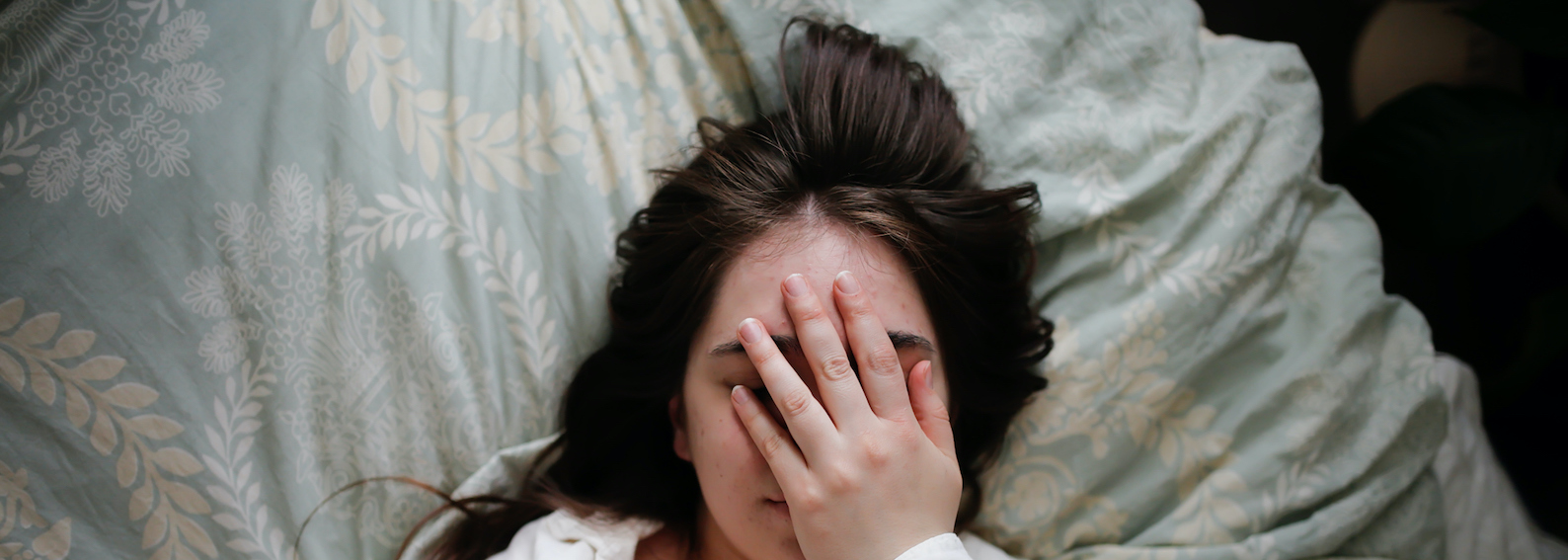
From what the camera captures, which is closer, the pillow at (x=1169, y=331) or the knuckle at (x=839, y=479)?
the knuckle at (x=839, y=479)

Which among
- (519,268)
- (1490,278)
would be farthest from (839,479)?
(1490,278)

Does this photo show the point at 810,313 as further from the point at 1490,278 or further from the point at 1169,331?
the point at 1490,278

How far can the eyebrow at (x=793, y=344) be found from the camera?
708mm

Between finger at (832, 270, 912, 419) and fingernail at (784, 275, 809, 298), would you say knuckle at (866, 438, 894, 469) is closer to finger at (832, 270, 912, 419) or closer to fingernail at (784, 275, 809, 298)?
finger at (832, 270, 912, 419)

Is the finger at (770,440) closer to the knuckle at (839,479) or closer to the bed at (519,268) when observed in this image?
the knuckle at (839,479)

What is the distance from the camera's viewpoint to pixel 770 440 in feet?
2.31

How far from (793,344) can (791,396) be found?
0.05 meters

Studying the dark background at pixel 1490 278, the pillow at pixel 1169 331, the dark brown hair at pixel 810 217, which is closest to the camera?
the dark brown hair at pixel 810 217

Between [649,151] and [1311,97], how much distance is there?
2.98 feet

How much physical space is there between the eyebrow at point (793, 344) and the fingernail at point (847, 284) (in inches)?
2.4

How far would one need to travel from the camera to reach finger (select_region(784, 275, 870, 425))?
69cm

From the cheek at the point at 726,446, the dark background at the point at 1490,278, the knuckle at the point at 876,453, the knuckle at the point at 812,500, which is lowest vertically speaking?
the dark background at the point at 1490,278

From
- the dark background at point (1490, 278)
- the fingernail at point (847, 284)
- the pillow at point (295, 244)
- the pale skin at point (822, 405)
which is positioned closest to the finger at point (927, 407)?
the pale skin at point (822, 405)

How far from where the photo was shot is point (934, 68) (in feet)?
3.03
